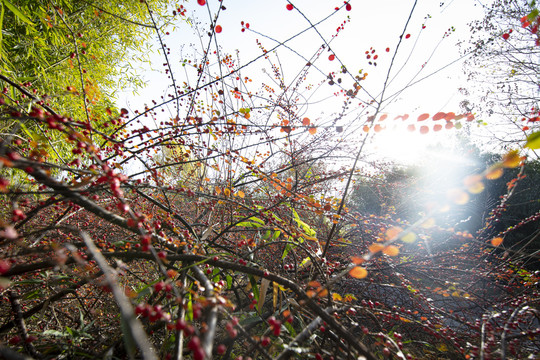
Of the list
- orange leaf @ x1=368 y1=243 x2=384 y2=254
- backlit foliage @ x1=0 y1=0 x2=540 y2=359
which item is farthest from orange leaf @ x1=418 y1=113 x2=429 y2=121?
orange leaf @ x1=368 y1=243 x2=384 y2=254

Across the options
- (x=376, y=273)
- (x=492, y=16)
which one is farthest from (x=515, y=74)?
(x=376, y=273)

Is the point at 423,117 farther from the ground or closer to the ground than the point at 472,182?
farther from the ground

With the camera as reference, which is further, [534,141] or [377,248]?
[377,248]

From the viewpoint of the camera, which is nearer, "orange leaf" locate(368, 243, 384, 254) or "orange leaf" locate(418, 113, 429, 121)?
"orange leaf" locate(368, 243, 384, 254)

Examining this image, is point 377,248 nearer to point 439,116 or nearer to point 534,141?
point 534,141

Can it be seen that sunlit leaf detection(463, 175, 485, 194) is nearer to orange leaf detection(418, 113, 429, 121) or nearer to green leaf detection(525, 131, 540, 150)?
green leaf detection(525, 131, 540, 150)

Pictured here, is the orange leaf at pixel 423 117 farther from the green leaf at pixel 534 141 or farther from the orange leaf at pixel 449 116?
the green leaf at pixel 534 141

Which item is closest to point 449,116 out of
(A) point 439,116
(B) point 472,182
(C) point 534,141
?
(A) point 439,116

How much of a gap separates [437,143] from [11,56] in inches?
556

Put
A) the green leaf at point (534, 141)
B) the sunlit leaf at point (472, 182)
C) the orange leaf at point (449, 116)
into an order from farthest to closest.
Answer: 1. the orange leaf at point (449, 116)
2. the sunlit leaf at point (472, 182)
3. the green leaf at point (534, 141)

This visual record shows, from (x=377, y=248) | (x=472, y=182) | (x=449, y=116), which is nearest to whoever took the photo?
(x=472, y=182)

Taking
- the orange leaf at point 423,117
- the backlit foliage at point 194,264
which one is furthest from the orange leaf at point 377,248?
the orange leaf at point 423,117

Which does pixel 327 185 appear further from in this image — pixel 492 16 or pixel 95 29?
pixel 95 29

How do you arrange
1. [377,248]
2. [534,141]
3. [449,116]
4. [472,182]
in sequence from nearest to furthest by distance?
[534,141] < [472,182] < [377,248] < [449,116]
